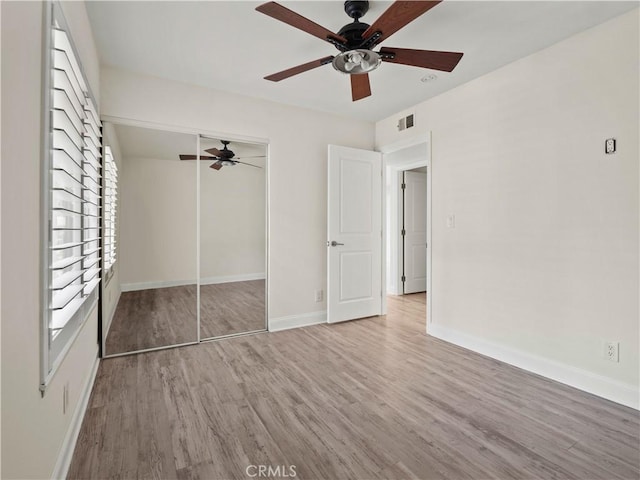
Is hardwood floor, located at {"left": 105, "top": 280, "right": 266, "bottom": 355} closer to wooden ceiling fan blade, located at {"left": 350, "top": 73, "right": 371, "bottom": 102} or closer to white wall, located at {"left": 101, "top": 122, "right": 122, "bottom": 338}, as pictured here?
white wall, located at {"left": 101, "top": 122, "right": 122, "bottom": 338}

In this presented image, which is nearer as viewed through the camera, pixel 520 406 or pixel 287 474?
pixel 287 474

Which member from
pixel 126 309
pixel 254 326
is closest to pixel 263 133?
pixel 254 326

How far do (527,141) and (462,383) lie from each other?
205 cm

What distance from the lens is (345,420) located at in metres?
2.06

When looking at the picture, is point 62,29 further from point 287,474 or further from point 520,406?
point 520,406

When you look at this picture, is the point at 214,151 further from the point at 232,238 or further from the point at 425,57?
the point at 425,57

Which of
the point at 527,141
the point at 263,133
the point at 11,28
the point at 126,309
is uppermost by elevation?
the point at 263,133

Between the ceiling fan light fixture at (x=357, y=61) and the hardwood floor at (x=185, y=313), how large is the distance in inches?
A: 95.6

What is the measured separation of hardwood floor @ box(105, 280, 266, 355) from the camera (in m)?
3.44

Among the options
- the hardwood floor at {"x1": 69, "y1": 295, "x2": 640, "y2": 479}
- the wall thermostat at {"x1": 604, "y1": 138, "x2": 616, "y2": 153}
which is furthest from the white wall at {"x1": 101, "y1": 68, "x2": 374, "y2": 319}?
the wall thermostat at {"x1": 604, "y1": 138, "x2": 616, "y2": 153}

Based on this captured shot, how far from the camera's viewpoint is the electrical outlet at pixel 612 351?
2.30 m

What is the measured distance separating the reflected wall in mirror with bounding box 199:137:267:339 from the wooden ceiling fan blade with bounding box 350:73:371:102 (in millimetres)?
1435

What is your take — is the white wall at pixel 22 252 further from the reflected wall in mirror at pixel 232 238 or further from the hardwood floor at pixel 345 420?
the reflected wall in mirror at pixel 232 238

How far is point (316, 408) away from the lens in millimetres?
2197
